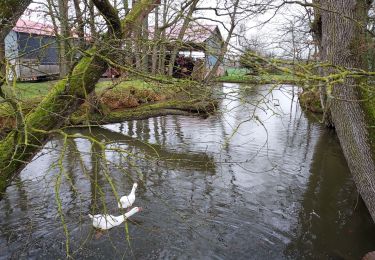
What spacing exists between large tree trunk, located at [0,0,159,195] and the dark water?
32 centimetres

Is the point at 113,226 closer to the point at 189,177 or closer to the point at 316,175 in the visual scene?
the point at 189,177

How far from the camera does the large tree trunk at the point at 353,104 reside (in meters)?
5.54

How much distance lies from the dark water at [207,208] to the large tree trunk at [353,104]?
107 centimetres

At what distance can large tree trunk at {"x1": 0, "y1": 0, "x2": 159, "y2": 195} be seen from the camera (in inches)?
181

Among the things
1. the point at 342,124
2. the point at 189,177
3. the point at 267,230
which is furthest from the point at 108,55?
the point at 189,177

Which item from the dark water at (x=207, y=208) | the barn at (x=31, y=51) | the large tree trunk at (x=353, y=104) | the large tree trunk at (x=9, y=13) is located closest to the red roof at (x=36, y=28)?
the barn at (x=31, y=51)

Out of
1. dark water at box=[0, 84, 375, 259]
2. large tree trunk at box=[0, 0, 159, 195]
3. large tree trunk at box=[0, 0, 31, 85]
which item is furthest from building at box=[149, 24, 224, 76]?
large tree trunk at box=[0, 0, 31, 85]

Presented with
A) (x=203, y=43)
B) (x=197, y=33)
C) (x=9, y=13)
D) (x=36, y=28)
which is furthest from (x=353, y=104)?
(x=36, y=28)

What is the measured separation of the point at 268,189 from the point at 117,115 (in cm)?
554

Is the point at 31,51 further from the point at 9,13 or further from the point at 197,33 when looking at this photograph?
the point at 197,33

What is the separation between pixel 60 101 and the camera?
5.18 metres

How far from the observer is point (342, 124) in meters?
5.71

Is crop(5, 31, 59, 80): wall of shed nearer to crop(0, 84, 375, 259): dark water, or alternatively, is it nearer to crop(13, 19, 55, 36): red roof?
crop(13, 19, 55, 36): red roof

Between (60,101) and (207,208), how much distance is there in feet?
11.5
